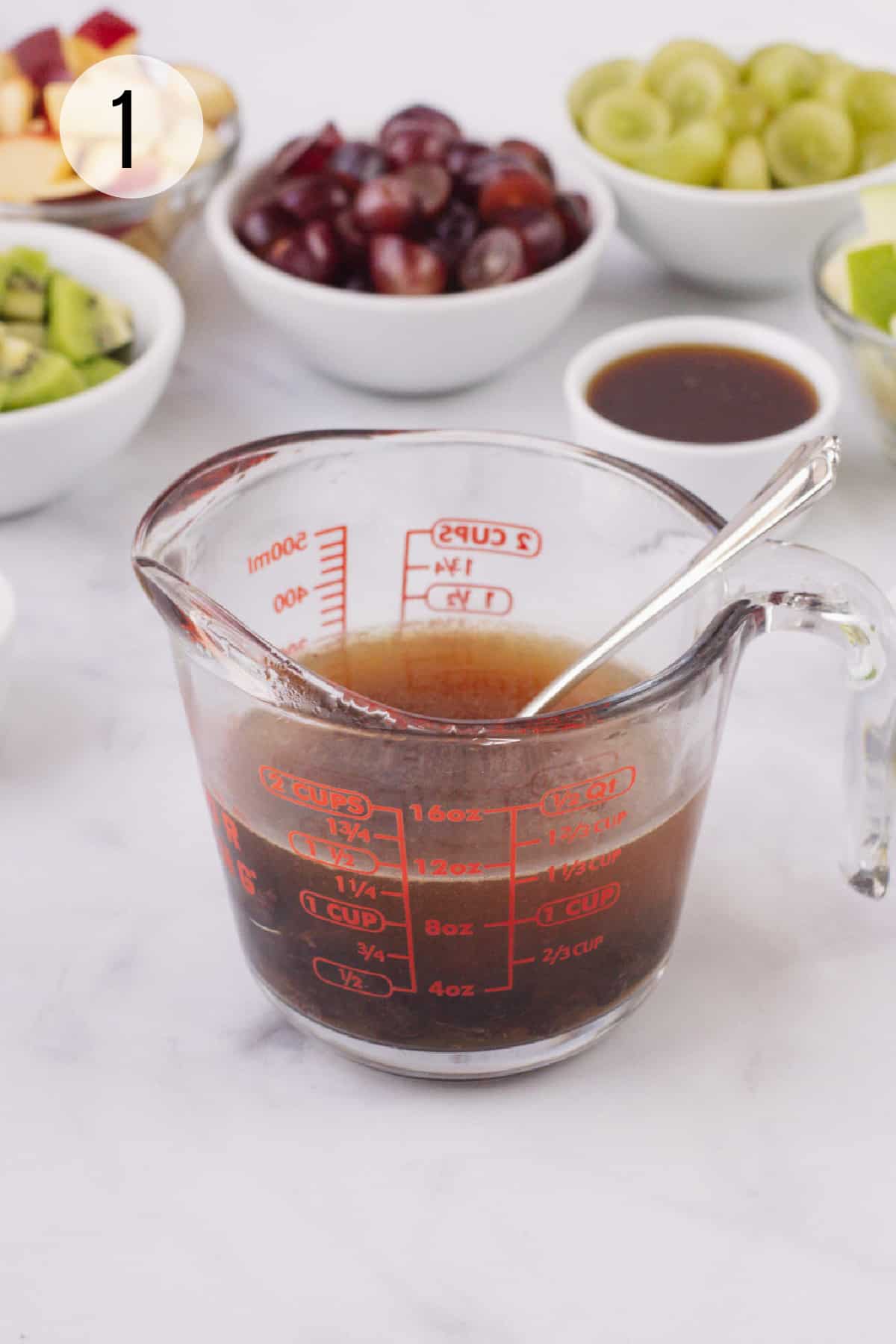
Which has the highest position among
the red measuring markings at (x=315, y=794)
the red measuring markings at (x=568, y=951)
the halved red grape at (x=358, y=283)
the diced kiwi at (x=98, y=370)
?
the red measuring markings at (x=315, y=794)

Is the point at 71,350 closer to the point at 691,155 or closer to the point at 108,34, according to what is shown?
the point at 108,34

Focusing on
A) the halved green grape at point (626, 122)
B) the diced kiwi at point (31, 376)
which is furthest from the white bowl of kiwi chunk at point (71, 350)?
the halved green grape at point (626, 122)

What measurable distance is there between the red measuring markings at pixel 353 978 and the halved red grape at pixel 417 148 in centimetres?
87

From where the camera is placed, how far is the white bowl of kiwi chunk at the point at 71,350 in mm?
1188

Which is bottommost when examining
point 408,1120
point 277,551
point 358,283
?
point 408,1120

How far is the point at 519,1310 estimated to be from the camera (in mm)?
711

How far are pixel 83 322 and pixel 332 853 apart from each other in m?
0.73

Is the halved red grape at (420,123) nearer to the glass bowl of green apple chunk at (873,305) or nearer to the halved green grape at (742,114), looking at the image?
the halved green grape at (742,114)

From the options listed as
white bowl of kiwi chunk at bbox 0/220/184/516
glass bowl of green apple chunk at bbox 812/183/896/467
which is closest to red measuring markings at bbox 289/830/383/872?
white bowl of kiwi chunk at bbox 0/220/184/516

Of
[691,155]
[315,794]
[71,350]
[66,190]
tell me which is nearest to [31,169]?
[66,190]

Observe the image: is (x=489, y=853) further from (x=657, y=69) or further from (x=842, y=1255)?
(x=657, y=69)

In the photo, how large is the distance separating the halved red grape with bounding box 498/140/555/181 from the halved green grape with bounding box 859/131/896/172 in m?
0.30

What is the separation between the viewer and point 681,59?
1.51 m

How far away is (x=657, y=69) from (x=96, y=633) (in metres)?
0.80
